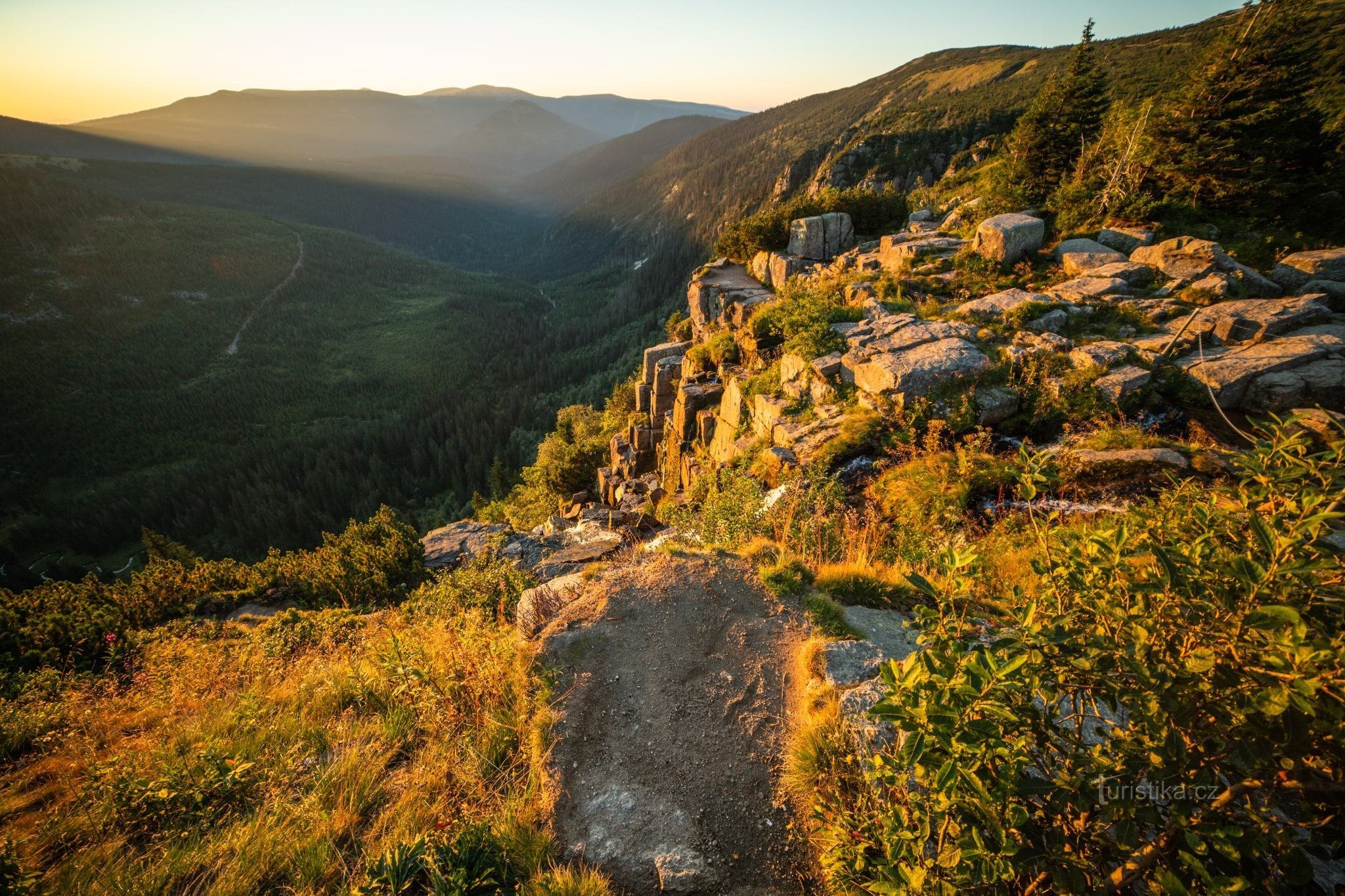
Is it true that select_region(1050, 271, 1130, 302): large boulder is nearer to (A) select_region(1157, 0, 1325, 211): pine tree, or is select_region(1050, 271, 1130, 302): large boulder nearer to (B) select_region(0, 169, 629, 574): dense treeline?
(A) select_region(1157, 0, 1325, 211): pine tree

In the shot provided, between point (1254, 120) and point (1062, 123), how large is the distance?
6.30 m

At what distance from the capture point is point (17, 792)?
515 cm

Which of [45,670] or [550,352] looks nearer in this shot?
[45,670]

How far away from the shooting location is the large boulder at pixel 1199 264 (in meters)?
11.0

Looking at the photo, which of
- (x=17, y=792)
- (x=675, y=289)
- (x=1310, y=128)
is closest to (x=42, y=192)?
(x=675, y=289)

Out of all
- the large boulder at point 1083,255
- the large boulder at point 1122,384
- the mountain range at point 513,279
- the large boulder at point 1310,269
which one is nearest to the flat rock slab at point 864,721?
the large boulder at point 1122,384

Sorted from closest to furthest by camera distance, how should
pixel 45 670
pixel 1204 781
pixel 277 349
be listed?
pixel 1204 781, pixel 45 670, pixel 277 349

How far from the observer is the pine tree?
44.1ft

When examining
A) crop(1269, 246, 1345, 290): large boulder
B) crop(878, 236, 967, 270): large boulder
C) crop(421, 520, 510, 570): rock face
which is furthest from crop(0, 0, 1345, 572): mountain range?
crop(421, 520, 510, 570): rock face

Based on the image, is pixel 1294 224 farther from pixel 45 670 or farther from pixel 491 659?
pixel 45 670

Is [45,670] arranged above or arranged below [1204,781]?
below

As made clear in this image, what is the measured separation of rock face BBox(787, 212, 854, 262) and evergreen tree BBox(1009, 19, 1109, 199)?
6.33 metres

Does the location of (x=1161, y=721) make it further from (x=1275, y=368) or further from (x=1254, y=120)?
(x=1254, y=120)

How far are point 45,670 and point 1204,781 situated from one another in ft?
52.9
